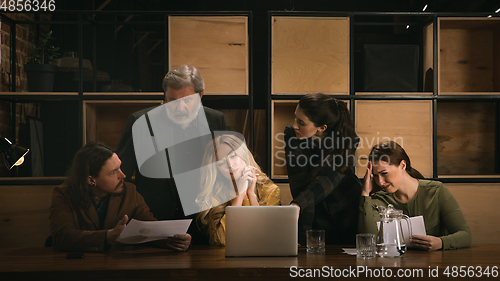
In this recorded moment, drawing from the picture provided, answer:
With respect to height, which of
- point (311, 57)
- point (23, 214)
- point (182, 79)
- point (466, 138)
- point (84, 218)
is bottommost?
point (23, 214)

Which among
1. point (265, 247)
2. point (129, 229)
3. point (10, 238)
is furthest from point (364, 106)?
point (10, 238)

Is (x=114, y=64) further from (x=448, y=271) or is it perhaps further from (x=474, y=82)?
(x=448, y=271)

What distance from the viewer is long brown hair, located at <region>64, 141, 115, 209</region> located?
2.04 meters

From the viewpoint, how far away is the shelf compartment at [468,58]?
2883 millimetres

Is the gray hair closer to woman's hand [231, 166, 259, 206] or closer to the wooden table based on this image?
woman's hand [231, 166, 259, 206]

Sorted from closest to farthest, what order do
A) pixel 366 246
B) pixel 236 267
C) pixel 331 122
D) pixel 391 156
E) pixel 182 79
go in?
pixel 236 267, pixel 366 246, pixel 391 156, pixel 331 122, pixel 182 79

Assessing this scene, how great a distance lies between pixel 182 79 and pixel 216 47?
1.31 ft

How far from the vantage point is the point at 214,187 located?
81.4 inches

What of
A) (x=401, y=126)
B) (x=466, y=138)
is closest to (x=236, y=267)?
(x=401, y=126)

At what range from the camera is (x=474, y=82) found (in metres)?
2.90

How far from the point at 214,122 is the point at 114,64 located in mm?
2310

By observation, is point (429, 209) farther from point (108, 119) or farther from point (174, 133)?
point (108, 119)

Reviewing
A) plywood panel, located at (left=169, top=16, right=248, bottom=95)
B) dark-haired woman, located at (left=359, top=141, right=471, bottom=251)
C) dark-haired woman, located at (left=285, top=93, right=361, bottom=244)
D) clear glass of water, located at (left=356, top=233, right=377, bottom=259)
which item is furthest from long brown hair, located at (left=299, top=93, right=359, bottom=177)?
clear glass of water, located at (left=356, top=233, right=377, bottom=259)

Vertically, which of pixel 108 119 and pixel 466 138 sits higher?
pixel 108 119
